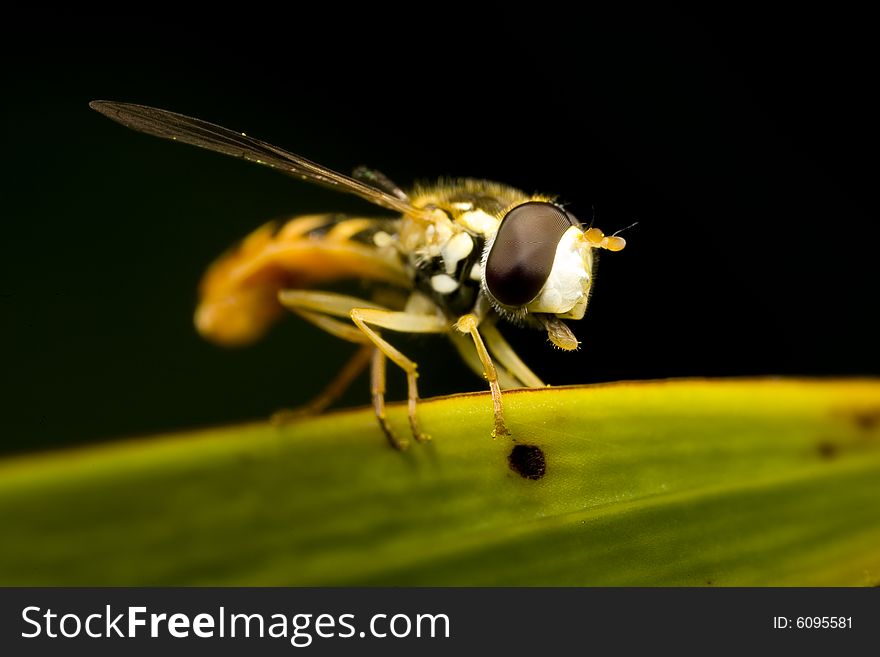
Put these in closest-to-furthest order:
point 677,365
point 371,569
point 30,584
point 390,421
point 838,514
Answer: point 30,584
point 371,569
point 390,421
point 838,514
point 677,365

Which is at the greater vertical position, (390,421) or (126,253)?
(126,253)

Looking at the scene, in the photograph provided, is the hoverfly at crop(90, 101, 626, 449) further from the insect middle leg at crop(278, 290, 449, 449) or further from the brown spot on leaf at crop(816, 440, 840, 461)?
the brown spot on leaf at crop(816, 440, 840, 461)

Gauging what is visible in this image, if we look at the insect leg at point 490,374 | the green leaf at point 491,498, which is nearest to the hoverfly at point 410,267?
the insect leg at point 490,374

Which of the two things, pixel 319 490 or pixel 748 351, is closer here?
pixel 319 490

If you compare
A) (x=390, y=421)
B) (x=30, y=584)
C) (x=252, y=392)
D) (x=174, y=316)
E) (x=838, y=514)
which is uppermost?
(x=174, y=316)

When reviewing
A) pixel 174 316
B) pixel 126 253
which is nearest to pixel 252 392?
pixel 174 316

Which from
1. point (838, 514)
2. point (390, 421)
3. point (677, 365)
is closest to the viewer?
point (390, 421)

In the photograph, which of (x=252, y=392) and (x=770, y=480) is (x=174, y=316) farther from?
(x=770, y=480)

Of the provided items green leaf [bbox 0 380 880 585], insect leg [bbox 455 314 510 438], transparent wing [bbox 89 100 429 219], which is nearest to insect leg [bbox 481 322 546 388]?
insect leg [bbox 455 314 510 438]
